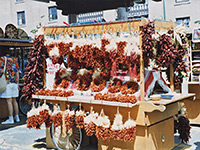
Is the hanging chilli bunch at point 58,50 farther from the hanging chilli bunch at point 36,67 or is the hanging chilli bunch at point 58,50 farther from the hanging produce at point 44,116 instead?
the hanging produce at point 44,116

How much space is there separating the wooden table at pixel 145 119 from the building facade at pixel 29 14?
75.0 ft

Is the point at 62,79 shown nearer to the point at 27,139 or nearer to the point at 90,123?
the point at 90,123

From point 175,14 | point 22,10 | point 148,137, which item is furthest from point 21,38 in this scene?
point 22,10

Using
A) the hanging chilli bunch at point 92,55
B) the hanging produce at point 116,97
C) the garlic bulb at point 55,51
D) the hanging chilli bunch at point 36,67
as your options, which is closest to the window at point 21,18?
the hanging chilli bunch at point 36,67

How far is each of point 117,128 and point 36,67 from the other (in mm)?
2292

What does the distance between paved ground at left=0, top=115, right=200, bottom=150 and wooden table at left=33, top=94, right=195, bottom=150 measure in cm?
63

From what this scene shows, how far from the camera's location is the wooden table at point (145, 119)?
4969 millimetres

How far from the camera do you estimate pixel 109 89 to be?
536 cm

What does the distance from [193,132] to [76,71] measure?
10.5ft

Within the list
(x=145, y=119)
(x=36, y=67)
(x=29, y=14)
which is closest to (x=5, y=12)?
(x=29, y=14)

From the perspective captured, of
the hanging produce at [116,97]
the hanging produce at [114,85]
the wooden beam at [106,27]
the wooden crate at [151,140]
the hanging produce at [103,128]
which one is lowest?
the wooden crate at [151,140]

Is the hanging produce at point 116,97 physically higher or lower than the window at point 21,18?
lower

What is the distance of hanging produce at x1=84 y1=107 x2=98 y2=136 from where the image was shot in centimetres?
517

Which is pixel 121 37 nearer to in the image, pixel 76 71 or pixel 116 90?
pixel 116 90
